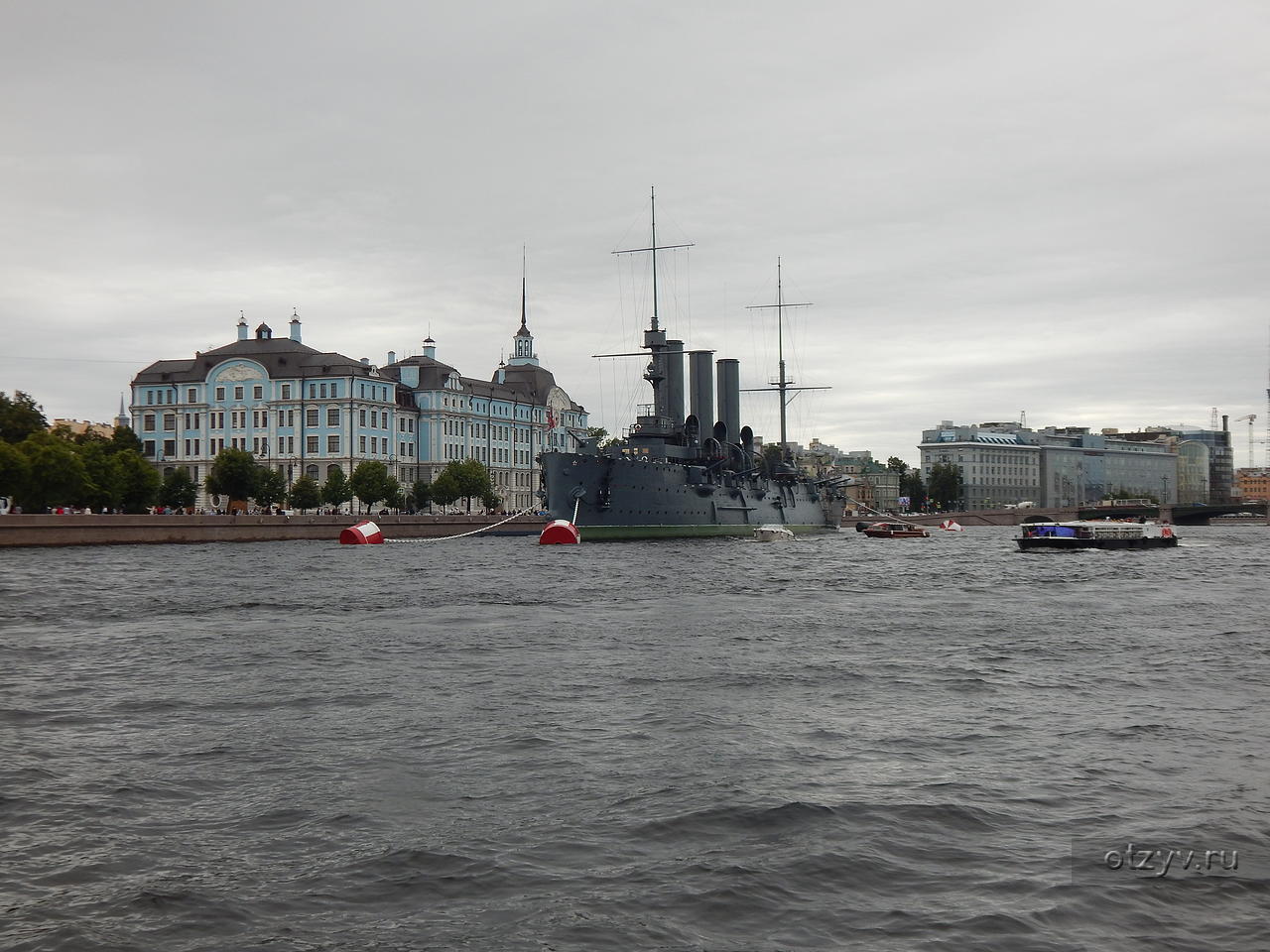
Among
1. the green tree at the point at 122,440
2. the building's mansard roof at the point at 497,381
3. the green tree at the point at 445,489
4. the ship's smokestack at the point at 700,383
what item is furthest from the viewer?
the building's mansard roof at the point at 497,381

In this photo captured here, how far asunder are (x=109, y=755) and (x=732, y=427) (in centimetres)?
7869

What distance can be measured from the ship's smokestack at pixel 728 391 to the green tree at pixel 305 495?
106 feet

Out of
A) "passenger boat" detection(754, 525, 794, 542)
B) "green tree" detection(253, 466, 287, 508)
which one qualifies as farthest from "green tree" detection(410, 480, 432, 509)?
"passenger boat" detection(754, 525, 794, 542)

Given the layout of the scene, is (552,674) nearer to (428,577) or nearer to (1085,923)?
(1085,923)

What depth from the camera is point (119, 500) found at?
7156 cm

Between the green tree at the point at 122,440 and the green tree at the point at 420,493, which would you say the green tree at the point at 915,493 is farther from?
the green tree at the point at 122,440

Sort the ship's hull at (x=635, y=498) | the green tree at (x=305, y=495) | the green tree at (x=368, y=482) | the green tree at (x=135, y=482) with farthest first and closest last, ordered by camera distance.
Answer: the green tree at (x=368, y=482) → the green tree at (x=305, y=495) → the green tree at (x=135, y=482) → the ship's hull at (x=635, y=498)

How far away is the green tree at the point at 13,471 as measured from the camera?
60281mm

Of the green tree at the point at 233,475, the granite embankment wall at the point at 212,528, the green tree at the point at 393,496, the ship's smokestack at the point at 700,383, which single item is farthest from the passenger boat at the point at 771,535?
the green tree at the point at 233,475

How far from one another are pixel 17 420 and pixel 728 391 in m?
50.3

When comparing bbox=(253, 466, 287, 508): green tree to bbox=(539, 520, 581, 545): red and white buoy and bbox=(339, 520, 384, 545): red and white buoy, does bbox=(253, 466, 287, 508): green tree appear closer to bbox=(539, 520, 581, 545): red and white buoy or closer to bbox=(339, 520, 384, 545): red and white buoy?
bbox=(339, 520, 384, 545): red and white buoy

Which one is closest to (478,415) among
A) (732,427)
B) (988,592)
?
(732,427)

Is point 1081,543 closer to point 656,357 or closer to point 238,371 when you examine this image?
point 656,357

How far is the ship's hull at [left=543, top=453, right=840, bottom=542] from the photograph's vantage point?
67.0 meters
